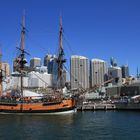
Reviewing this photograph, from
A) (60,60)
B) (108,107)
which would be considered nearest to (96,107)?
(108,107)

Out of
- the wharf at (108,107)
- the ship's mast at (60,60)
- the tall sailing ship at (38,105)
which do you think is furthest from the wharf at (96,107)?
the tall sailing ship at (38,105)

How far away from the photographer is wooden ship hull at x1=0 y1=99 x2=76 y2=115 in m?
89.7

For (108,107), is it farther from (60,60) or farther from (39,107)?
(39,107)

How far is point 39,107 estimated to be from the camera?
90438 mm

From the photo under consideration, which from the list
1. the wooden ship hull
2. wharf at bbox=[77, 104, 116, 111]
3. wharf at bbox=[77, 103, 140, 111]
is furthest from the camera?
wharf at bbox=[77, 104, 116, 111]

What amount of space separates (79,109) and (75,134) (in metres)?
59.1

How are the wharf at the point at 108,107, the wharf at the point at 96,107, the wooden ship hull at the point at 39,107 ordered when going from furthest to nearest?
the wharf at the point at 96,107 → the wharf at the point at 108,107 → the wooden ship hull at the point at 39,107

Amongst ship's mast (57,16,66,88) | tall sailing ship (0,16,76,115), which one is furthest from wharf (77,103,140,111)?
tall sailing ship (0,16,76,115)

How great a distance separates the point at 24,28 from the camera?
356ft

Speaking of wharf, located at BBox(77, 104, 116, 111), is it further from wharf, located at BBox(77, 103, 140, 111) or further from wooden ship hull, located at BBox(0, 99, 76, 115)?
wooden ship hull, located at BBox(0, 99, 76, 115)

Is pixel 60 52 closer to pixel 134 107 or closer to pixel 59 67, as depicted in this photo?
pixel 59 67

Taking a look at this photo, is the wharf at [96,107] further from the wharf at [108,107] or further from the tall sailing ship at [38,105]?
the tall sailing ship at [38,105]

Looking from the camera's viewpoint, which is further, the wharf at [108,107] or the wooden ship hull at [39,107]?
the wharf at [108,107]

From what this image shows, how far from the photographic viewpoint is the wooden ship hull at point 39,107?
89688mm
